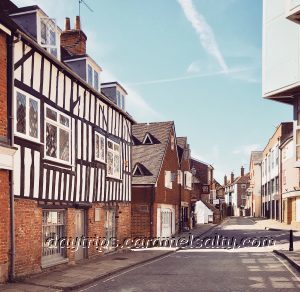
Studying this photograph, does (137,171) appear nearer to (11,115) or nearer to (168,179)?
(168,179)

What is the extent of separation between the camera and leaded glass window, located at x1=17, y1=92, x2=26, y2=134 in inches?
481

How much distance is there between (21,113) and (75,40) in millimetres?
9331

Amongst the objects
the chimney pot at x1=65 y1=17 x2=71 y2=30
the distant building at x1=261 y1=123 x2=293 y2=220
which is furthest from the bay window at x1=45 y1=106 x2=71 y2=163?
the distant building at x1=261 y1=123 x2=293 y2=220

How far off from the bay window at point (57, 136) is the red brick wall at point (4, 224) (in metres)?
2.71

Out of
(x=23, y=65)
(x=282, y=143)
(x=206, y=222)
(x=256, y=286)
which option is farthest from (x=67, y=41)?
(x=206, y=222)

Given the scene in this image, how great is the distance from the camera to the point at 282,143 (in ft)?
155

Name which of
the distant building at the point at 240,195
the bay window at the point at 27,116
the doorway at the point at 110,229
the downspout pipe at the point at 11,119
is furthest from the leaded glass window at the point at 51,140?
the distant building at the point at 240,195

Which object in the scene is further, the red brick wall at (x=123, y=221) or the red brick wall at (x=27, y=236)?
the red brick wall at (x=123, y=221)

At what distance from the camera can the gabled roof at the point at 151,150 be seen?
93.3 feet

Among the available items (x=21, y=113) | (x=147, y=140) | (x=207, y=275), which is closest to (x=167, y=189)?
(x=147, y=140)

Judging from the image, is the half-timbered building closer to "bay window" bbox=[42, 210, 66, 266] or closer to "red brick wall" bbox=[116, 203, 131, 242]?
"bay window" bbox=[42, 210, 66, 266]

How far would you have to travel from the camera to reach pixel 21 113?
12367mm

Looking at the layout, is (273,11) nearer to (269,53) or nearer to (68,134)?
(269,53)

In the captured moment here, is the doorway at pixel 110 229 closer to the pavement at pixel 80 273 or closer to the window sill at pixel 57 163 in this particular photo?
the pavement at pixel 80 273
